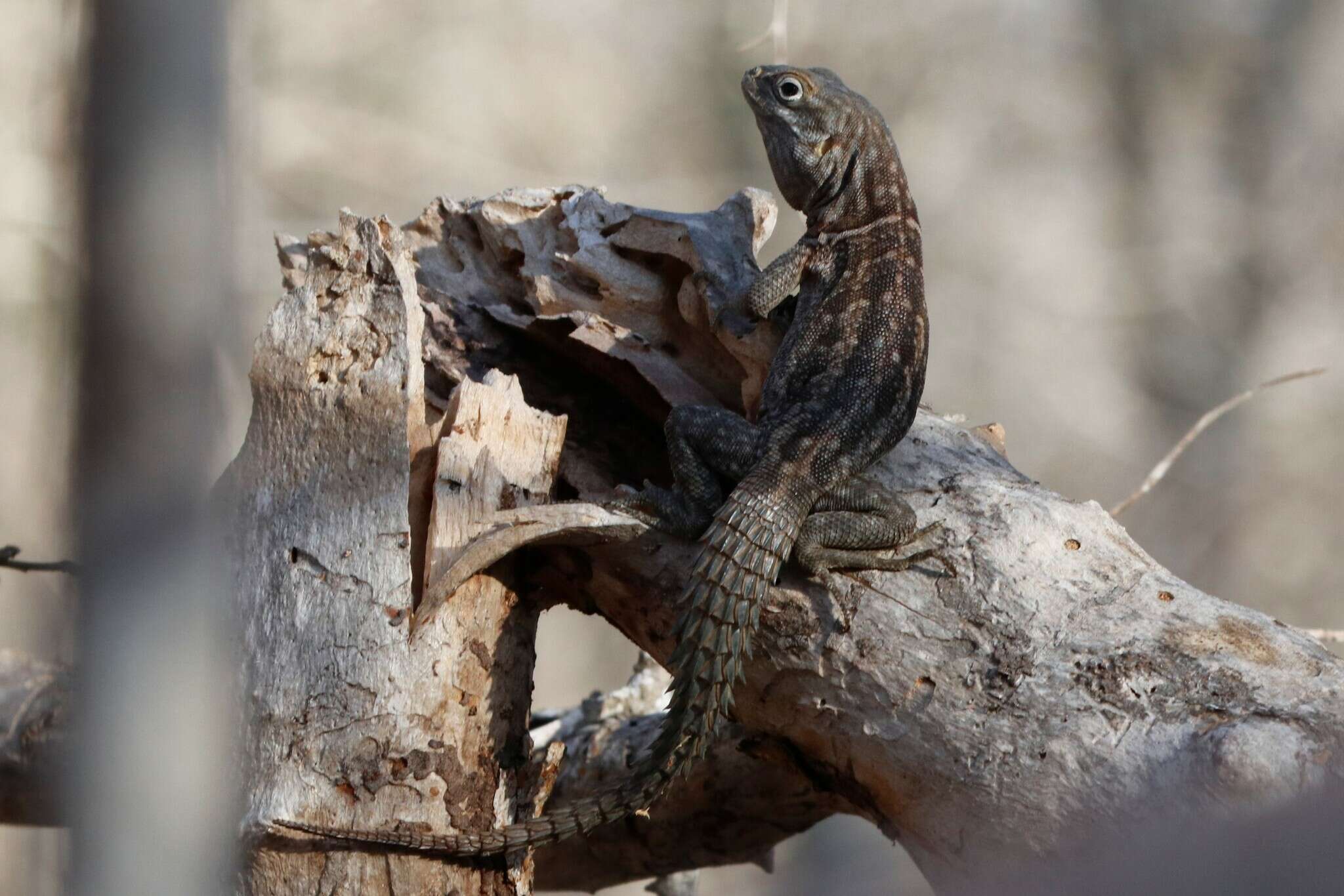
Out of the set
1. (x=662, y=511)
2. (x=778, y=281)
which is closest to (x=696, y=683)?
(x=662, y=511)

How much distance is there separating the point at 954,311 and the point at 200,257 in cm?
806

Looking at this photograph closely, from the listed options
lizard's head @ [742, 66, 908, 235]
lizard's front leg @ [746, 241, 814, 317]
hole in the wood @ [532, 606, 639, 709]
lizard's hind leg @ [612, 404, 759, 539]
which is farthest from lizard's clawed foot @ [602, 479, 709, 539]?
hole in the wood @ [532, 606, 639, 709]

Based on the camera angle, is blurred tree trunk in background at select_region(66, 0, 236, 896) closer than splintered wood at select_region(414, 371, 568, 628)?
Yes

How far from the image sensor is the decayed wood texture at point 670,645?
2.37 meters

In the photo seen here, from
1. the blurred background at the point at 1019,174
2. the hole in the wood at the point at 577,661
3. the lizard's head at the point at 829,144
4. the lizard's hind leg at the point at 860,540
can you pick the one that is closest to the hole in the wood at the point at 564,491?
the lizard's hind leg at the point at 860,540

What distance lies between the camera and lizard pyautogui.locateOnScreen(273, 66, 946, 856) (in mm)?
2615

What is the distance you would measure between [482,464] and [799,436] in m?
0.90

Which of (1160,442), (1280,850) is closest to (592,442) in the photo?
(1280,850)

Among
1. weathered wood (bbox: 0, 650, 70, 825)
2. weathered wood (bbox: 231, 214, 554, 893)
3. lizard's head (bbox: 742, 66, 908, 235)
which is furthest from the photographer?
lizard's head (bbox: 742, 66, 908, 235)

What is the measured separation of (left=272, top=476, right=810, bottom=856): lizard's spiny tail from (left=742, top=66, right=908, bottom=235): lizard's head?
1666 millimetres

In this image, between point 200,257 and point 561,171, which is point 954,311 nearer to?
point 561,171

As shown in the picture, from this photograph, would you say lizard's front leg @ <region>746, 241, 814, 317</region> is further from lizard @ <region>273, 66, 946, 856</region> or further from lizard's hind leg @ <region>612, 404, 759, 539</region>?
lizard's hind leg @ <region>612, 404, 759, 539</region>

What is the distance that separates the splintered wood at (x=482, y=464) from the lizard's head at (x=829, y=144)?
152cm

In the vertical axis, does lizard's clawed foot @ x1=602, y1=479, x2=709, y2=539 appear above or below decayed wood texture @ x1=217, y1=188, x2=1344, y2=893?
above
